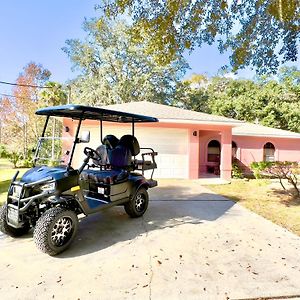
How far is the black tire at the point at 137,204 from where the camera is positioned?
221 inches

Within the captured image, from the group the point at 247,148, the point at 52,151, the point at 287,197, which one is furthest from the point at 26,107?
the point at 287,197

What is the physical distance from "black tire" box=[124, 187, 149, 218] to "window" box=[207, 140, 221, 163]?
33.0 feet

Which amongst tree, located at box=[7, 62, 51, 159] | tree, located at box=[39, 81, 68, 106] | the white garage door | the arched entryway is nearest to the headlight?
the white garage door

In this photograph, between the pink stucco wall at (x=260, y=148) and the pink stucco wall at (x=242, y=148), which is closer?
the pink stucco wall at (x=242, y=148)

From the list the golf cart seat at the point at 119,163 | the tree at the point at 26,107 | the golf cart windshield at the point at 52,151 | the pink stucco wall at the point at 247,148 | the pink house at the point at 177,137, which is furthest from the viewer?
the tree at the point at 26,107

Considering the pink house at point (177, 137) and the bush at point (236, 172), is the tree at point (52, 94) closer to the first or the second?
the pink house at point (177, 137)

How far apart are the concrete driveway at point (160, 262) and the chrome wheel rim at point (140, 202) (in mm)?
274

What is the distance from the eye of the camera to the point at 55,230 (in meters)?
3.80

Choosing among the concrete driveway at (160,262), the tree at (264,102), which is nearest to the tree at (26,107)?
the tree at (264,102)

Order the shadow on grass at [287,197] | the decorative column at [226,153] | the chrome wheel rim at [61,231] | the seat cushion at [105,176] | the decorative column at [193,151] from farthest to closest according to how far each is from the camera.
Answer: the decorative column at [226,153], the decorative column at [193,151], the shadow on grass at [287,197], the seat cushion at [105,176], the chrome wheel rim at [61,231]

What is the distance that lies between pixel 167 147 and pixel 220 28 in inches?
234

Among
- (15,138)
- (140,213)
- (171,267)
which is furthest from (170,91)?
(171,267)

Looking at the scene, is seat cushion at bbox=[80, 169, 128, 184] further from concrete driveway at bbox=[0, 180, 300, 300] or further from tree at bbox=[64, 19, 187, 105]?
tree at bbox=[64, 19, 187, 105]

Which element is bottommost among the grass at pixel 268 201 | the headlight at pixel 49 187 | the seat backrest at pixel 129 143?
the grass at pixel 268 201
